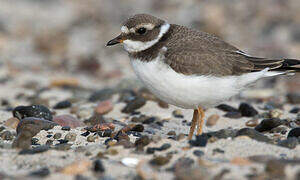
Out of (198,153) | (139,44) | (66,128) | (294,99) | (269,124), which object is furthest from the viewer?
(294,99)

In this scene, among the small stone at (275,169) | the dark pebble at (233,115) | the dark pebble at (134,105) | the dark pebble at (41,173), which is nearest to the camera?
the small stone at (275,169)

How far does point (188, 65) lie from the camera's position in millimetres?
4742

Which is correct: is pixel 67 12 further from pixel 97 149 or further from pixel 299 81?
pixel 97 149

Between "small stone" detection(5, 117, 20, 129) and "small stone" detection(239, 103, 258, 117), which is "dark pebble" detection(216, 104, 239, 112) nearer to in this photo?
"small stone" detection(239, 103, 258, 117)

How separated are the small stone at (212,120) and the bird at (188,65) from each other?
1353 millimetres

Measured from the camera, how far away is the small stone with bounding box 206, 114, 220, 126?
6535mm

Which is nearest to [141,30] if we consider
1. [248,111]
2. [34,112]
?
[34,112]

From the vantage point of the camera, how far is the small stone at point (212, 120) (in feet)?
21.4

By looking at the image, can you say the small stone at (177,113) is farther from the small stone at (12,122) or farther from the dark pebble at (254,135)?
the small stone at (12,122)

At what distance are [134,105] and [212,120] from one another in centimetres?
130

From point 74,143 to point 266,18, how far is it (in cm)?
1064

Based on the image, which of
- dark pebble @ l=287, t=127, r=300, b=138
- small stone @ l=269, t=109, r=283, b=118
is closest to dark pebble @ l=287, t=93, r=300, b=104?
small stone @ l=269, t=109, r=283, b=118

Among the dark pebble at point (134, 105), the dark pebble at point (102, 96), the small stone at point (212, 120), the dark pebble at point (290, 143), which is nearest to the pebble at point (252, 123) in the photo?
the small stone at point (212, 120)

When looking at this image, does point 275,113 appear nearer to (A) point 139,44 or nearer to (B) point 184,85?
(B) point 184,85
